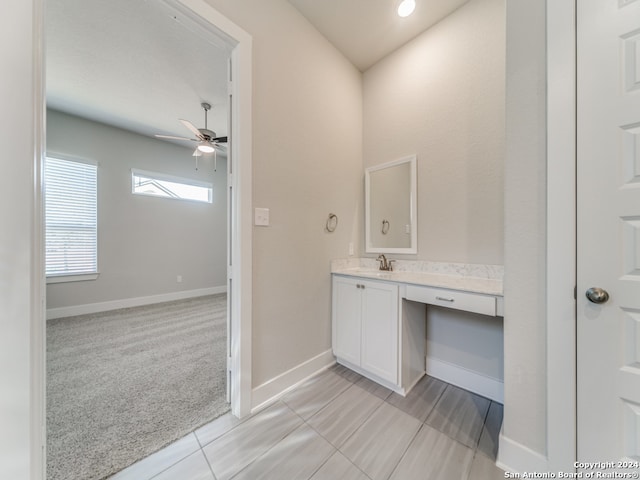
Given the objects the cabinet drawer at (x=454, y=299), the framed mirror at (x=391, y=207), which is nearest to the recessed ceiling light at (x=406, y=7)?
the framed mirror at (x=391, y=207)

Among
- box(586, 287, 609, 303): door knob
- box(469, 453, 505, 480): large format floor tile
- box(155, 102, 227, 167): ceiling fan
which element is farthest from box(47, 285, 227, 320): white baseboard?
box(586, 287, 609, 303): door knob

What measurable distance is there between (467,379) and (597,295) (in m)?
1.16

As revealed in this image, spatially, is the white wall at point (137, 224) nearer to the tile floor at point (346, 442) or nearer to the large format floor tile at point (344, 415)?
the tile floor at point (346, 442)

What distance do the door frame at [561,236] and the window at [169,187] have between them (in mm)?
4823

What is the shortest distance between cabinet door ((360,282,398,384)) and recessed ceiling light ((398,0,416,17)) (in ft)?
6.80

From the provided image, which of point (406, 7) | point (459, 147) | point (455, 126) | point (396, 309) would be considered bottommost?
point (396, 309)

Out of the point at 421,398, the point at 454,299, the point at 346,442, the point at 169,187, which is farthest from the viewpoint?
the point at 169,187

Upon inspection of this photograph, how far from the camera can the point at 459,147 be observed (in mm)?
1753

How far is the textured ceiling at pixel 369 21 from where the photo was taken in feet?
5.73

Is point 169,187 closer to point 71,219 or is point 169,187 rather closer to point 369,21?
point 71,219

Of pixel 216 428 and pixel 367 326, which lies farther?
pixel 367 326

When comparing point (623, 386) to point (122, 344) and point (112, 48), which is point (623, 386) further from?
point (112, 48)

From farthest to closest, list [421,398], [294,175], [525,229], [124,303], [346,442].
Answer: [124,303] → [294,175] → [421,398] → [346,442] → [525,229]

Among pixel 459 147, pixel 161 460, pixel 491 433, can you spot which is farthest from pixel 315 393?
pixel 459 147
